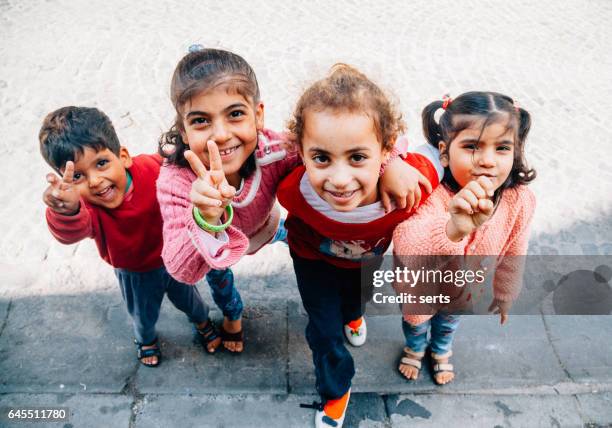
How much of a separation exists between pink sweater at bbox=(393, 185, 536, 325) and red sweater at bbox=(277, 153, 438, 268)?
0.06m

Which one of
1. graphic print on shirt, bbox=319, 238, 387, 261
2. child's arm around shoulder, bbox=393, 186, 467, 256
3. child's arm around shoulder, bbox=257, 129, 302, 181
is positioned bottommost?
graphic print on shirt, bbox=319, 238, 387, 261

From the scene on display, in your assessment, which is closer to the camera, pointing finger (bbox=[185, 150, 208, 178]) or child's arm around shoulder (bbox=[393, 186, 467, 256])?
pointing finger (bbox=[185, 150, 208, 178])

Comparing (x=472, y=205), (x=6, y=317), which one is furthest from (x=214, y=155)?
(x=6, y=317)

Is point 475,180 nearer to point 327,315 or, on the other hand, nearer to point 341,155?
point 341,155

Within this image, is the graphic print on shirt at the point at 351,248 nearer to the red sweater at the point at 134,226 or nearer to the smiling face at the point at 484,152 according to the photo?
the smiling face at the point at 484,152

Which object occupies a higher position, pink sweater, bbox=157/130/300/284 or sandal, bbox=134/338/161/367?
pink sweater, bbox=157/130/300/284

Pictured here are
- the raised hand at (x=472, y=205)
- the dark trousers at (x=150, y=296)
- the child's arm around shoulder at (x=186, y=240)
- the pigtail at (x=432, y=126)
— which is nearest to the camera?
the raised hand at (x=472, y=205)

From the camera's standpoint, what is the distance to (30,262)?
10.2 feet

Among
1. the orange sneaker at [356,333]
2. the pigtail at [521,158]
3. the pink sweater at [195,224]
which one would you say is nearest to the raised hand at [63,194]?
the pink sweater at [195,224]

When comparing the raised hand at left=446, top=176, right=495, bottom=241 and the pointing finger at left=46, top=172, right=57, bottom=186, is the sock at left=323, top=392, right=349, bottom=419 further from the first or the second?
the pointing finger at left=46, top=172, right=57, bottom=186

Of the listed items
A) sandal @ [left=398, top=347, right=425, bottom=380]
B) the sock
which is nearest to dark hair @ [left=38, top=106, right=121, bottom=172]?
the sock

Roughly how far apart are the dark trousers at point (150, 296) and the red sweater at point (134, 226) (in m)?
0.08

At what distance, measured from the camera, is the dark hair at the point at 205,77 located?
171 cm

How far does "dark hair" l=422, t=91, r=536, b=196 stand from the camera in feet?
5.89
